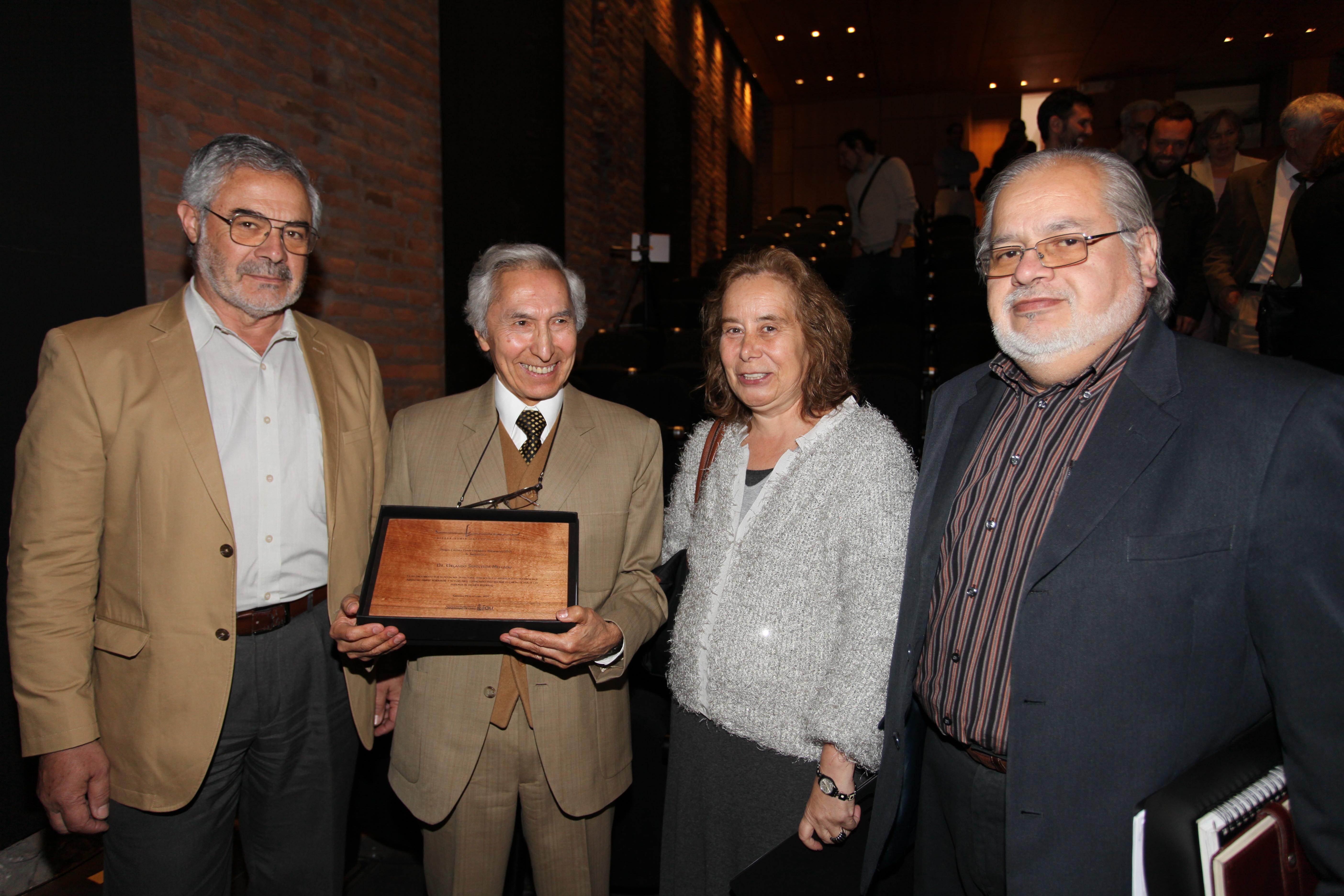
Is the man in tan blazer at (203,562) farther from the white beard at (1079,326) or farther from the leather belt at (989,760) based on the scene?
the white beard at (1079,326)

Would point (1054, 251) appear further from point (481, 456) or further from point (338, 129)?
point (338, 129)

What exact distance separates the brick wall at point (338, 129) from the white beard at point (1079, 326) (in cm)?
328

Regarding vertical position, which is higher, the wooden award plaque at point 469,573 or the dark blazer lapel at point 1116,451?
the dark blazer lapel at point 1116,451

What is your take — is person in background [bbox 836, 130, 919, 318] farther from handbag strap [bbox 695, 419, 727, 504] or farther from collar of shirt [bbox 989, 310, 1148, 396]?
collar of shirt [bbox 989, 310, 1148, 396]

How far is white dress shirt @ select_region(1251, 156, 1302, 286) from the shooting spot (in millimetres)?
3291

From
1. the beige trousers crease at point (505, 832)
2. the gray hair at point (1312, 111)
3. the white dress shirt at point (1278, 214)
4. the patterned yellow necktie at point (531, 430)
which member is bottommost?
the beige trousers crease at point (505, 832)

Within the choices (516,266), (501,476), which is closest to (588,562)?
(501,476)

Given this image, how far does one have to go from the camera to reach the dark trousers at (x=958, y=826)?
140 cm

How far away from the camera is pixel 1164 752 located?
1.19 m

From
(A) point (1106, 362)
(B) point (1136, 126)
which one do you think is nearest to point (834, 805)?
→ (A) point (1106, 362)

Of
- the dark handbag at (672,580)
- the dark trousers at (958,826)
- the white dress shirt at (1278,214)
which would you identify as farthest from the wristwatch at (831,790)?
the white dress shirt at (1278,214)

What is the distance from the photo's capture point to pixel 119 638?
162 centimetres

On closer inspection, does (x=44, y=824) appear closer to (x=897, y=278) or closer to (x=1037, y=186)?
(x=1037, y=186)

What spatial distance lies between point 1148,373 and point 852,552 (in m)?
0.66
